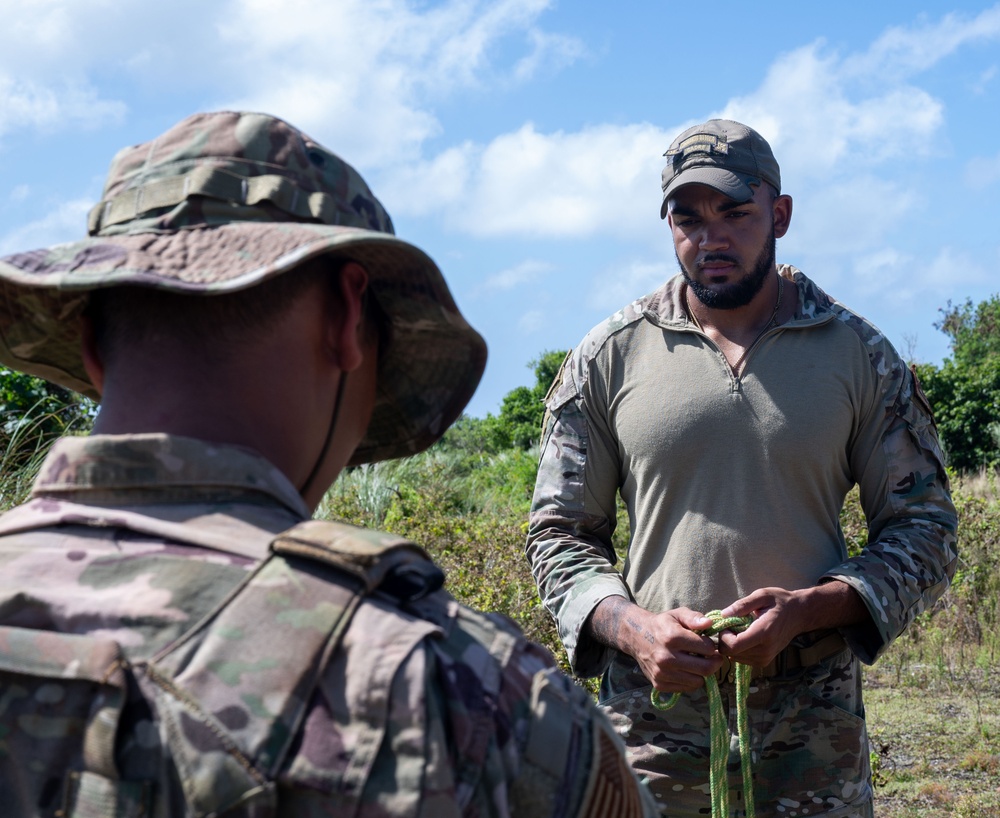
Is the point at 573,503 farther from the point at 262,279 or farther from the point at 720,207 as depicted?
the point at 262,279

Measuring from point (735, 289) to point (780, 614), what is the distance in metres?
0.94

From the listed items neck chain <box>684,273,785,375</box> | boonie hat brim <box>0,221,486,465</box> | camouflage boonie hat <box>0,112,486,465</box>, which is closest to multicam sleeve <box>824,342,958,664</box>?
neck chain <box>684,273,785,375</box>

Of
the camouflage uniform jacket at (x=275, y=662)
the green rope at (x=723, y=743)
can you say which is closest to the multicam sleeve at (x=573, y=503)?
the green rope at (x=723, y=743)

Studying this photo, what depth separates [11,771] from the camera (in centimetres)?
122

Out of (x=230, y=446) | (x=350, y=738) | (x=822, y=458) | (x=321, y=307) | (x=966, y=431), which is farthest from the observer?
(x=966, y=431)

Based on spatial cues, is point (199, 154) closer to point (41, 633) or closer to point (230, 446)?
point (230, 446)

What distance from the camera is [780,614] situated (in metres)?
2.84

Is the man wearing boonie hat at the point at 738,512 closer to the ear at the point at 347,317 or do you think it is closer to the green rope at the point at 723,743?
the green rope at the point at 723,743

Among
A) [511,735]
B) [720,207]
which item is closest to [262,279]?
[511,735]

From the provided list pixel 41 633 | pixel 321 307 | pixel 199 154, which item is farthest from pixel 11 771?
pixel 199 154

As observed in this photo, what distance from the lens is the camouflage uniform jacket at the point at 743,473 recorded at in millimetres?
3053

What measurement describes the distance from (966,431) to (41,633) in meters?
22.1

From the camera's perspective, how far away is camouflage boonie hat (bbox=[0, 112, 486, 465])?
1.40 metres

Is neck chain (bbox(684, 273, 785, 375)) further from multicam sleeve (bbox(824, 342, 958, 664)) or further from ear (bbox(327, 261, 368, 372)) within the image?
ear (bbox(327, 261, 368, 372))
